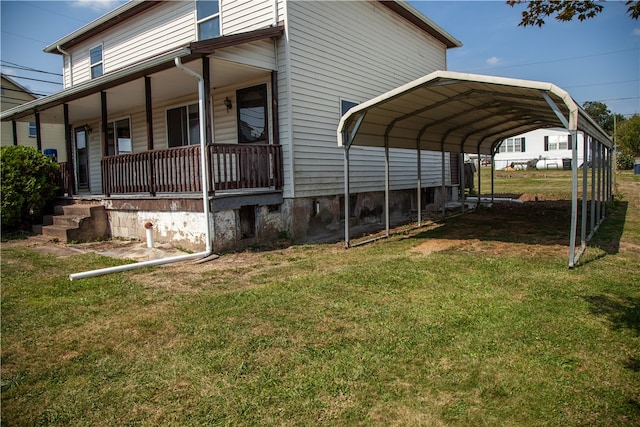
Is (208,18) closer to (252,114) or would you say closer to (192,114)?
(192,114)

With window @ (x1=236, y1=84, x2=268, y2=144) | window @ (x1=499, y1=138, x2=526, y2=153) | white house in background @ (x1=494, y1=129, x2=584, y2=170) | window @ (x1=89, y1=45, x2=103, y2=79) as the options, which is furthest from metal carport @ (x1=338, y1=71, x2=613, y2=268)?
window @ (x1=499, y1=138, x2=526, y2=153)

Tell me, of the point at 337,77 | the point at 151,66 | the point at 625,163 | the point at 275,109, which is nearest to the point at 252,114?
the point at 275,109

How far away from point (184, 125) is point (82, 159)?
7.05 m

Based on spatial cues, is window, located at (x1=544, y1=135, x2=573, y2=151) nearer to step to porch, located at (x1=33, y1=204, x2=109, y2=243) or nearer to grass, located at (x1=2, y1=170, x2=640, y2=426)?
grass, located at (x1=2, y1=170, x2=640, y2=426)

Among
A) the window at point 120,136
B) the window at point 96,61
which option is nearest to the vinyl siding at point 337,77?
the window at point 120,136

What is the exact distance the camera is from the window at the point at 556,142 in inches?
1789

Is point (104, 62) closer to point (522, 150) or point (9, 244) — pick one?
point (9, 244)

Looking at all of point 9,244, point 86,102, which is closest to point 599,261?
point 9,244

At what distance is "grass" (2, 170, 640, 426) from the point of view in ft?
8.94

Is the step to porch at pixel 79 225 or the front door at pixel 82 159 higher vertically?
the front door at pixel 82 159

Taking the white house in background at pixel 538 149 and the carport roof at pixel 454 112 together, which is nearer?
the carport roof at pixel 454 112

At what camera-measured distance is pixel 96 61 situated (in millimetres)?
14805

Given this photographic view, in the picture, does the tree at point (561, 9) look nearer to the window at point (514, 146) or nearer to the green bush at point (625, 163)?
the green bush at point (625, 163)

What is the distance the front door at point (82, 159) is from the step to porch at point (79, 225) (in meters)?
6.38
